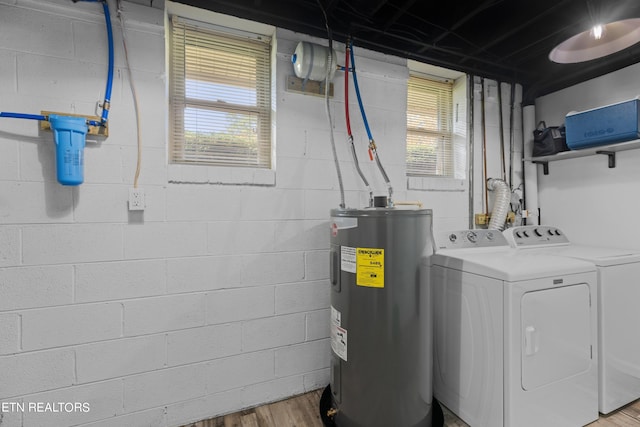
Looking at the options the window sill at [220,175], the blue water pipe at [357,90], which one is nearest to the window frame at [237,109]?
the window sill at [220,175]

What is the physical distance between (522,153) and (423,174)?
1006 mm

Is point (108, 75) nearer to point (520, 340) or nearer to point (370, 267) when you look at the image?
point (370, 267)

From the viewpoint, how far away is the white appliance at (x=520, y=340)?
1356 mm

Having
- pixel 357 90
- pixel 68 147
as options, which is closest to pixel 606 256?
pixel 357 90

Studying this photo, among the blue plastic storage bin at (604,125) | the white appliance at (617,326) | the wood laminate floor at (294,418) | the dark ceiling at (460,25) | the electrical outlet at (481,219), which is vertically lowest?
the wood laminate floor at (294,418)

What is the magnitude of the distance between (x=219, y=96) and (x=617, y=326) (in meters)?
2.68

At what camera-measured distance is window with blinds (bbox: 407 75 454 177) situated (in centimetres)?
243

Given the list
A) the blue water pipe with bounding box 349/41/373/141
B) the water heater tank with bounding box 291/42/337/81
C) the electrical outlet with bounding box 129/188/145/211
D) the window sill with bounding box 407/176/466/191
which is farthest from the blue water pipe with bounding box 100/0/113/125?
the window sill with bounding box 407/176/466/191

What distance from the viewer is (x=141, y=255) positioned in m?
1.52

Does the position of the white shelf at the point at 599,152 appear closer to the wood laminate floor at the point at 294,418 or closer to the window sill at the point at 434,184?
the window sill at the point at 434,184

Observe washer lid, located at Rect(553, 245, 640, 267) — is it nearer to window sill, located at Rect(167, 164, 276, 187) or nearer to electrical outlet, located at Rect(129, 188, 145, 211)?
window sill, located at Rect(167, 164, 276, 187)

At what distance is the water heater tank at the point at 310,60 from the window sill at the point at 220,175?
0.63m

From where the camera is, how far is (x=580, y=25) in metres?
1.86

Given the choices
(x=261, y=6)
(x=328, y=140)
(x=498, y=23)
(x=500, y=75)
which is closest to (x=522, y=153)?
(x=500, y=75)
